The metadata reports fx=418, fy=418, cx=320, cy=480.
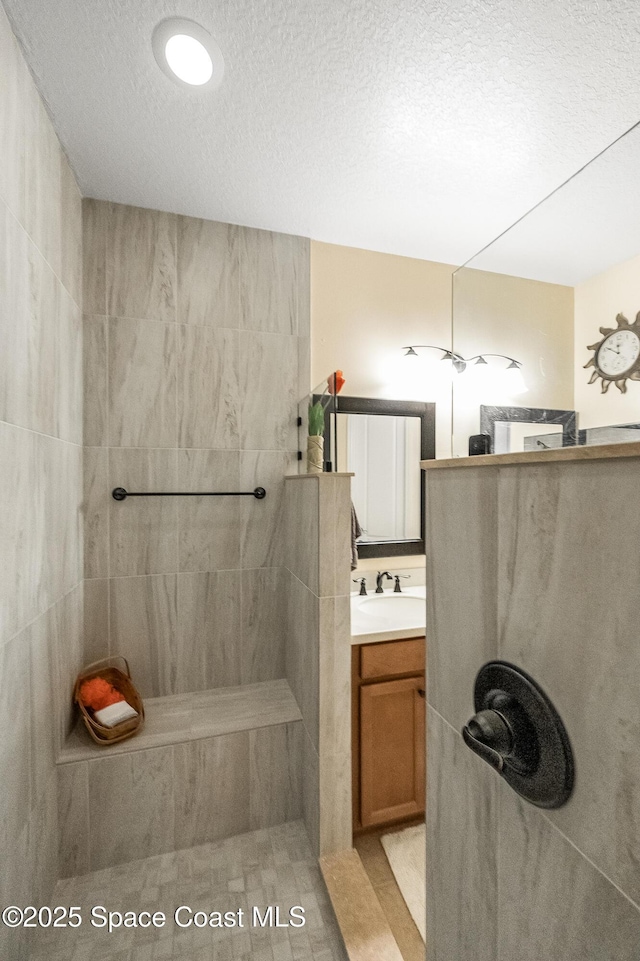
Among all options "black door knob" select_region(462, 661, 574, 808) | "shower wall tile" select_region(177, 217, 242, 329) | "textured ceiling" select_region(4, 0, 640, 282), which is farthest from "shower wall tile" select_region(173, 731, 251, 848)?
"textured ceiling" select_region(4, 0, 640, 282)

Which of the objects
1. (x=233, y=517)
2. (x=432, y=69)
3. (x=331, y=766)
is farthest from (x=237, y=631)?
(x=432, y=69)

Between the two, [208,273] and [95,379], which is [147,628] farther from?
[208,273]

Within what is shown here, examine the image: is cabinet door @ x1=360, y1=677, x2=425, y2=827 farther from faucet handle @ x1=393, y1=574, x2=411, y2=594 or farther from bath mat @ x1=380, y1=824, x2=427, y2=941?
faucet handle @ x1=393, y1=574, x2=411, y2=594

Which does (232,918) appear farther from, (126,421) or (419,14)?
(419,14)

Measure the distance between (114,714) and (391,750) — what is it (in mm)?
1025

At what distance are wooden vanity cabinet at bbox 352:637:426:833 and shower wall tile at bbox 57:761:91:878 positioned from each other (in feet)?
3.07

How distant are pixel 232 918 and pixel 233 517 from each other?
1328 millimetres

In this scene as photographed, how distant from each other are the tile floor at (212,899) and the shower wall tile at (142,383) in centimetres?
154

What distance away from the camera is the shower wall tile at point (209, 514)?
1824mm

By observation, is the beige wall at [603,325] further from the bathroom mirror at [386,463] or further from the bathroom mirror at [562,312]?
the bathroom mirror at [386,463]

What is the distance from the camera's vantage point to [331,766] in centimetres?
145

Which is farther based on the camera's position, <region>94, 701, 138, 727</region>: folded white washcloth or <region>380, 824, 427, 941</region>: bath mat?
<region>94, 701, 138, 727</region>: folded white washcloth

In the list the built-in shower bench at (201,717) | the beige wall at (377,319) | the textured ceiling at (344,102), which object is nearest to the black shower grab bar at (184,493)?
the beige wall at (377,319)

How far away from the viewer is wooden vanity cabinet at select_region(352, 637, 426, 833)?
154cm
